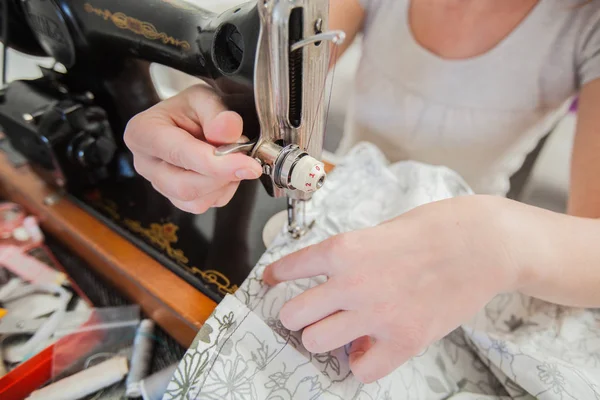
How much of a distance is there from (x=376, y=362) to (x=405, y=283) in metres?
0.08

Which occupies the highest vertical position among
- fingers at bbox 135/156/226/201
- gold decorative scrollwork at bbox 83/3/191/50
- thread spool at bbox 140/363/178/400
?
gold decorative scrollwork at bbox 83/3/191/50

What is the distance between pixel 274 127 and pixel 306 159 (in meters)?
0.05

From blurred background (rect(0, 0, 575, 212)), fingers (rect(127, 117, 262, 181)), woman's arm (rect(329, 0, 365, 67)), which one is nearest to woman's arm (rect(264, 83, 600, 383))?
fingers (rect(127, 117, 262, 181))

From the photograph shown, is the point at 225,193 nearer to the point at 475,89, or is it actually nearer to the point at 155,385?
the point at 155,385

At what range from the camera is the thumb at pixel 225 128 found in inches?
14.8

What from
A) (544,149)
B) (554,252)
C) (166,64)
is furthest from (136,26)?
(544,149)

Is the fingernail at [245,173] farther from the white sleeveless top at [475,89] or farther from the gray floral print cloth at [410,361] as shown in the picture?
the white sleeveless top at [475,89]

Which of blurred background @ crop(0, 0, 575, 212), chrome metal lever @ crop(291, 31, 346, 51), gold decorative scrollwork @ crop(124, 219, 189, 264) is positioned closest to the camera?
chrome metal lever @ crop(291, 31, 346, 51)

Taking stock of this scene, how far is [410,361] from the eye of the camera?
1.38 ft

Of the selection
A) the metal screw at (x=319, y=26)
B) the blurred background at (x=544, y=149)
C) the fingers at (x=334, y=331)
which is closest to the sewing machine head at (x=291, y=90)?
the metal screw at (x=319, y=26)

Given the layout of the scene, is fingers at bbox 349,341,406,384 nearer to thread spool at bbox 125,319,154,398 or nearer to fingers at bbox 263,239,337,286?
fingers at bbox 263,239,337,286

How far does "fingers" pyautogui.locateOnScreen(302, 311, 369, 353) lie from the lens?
35 centimetres

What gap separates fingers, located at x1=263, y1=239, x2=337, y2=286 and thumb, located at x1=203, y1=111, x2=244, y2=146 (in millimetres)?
133

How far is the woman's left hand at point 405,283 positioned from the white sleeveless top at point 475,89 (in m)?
0.36
